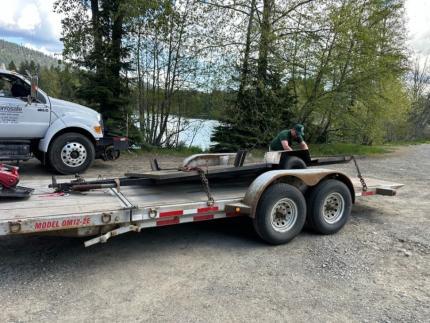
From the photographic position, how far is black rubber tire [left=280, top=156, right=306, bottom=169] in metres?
5.85

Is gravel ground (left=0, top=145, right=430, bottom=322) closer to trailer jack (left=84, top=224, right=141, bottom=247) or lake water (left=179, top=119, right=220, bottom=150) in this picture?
trailer jack (left=84, top=224, right=141, bottom=247)

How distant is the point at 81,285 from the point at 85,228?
1.79 ft

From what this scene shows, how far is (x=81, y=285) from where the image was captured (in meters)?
3.84

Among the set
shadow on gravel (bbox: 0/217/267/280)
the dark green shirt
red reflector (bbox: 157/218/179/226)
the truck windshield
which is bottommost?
shadow on gravel (bbox: 0/217/267/280)

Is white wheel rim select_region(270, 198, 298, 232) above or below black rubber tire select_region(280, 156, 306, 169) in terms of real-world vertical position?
below

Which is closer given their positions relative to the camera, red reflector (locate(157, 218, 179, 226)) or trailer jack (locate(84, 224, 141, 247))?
trailer jack (locate(84, 224, 141, 247))

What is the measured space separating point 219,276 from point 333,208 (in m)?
2.31

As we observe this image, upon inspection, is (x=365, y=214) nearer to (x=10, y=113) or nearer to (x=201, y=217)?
(x=201, y=217)

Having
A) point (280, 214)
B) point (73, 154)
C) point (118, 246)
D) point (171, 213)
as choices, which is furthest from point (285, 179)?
point (73, 154)

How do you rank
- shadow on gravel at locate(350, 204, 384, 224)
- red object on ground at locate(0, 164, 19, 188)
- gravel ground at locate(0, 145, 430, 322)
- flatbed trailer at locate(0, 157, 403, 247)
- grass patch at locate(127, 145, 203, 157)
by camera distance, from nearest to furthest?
gravel ground at locate(0, 145, 430, 322) → flatbed trailer at locate(0, 157, 403, 247) → red object on ground at locate(0, 164, 19, 188) → shadow on gravel at locate(350, 204, 384, 224) → grass patch at locate(127, 145, 203, 157)

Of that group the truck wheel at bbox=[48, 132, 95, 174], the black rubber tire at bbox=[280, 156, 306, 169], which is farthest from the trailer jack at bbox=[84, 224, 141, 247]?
the truck wheel at bbox=[48, 132, 95, 174]

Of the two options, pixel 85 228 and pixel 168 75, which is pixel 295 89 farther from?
pixel 85 228

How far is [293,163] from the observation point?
233 inches

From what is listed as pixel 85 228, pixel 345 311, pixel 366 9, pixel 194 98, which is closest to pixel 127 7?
pixel 194 98
